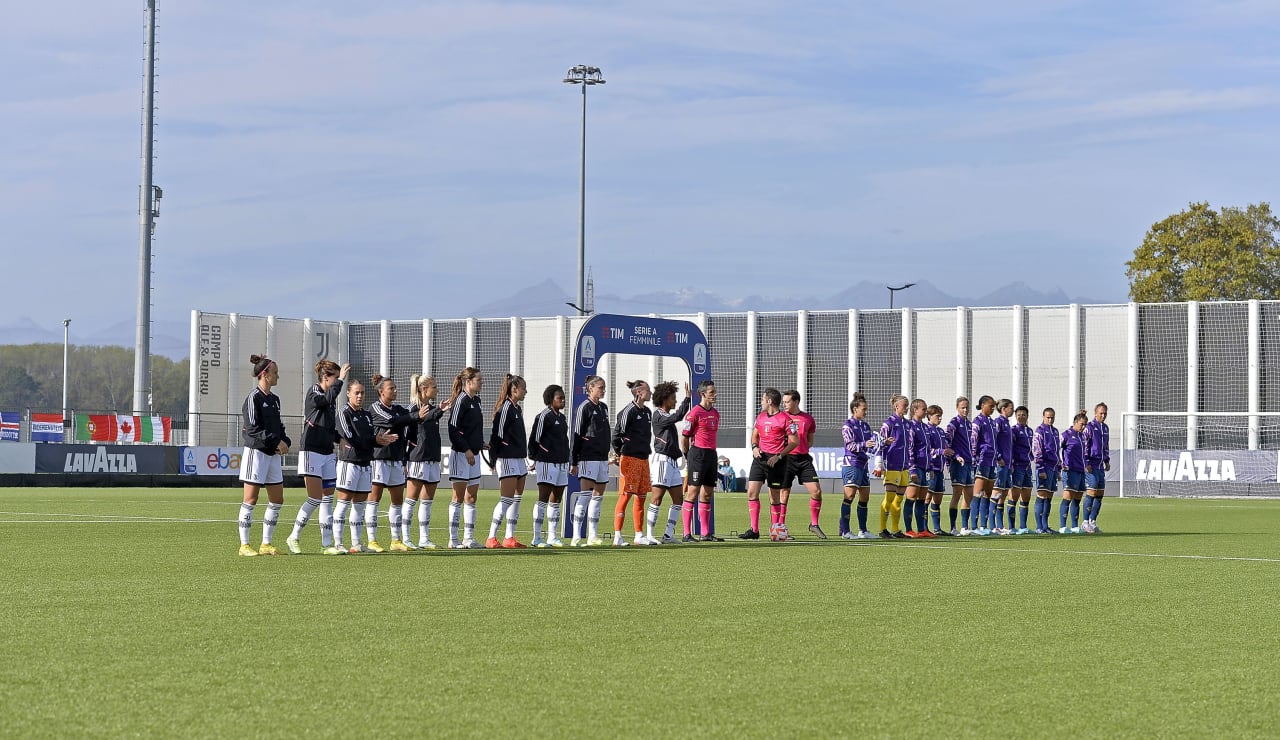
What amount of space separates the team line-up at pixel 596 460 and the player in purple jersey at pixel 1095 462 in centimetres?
3

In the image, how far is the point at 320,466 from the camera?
44.3 feet

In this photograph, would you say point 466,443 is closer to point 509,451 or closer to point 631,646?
point 509,451

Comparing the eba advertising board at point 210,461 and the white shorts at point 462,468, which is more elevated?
the white shorts at point 462,468

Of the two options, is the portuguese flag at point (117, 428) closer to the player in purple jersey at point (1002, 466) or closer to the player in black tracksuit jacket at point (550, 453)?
the player in purple jersey at point (1002, 466)

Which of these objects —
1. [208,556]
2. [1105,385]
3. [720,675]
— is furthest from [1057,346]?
[720,675]

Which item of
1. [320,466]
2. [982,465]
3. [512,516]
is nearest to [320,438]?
[320,466]

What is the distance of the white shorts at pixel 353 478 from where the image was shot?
45.5 feet

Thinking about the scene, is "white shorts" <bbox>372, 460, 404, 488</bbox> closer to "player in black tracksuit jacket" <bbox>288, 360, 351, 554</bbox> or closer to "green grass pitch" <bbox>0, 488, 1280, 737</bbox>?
"player in black tracksuit jacket" <bbox>288, 360, 351, 554</bbox>

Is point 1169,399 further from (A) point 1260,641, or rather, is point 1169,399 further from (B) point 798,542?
(A) point 1260,641

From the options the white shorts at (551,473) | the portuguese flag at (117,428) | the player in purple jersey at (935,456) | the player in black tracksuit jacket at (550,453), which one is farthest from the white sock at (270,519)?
the portuguese flag at (117,428)

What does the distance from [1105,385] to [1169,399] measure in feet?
6.47

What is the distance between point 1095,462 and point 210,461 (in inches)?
1204

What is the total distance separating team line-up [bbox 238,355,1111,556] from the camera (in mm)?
13559

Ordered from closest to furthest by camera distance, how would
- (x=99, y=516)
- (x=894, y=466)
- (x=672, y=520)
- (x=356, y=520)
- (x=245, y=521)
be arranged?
(x=245, y=521)
(x=356, y=520)
(x=672, y=520)
(x=894, y=466)
(x=99, y=516)
